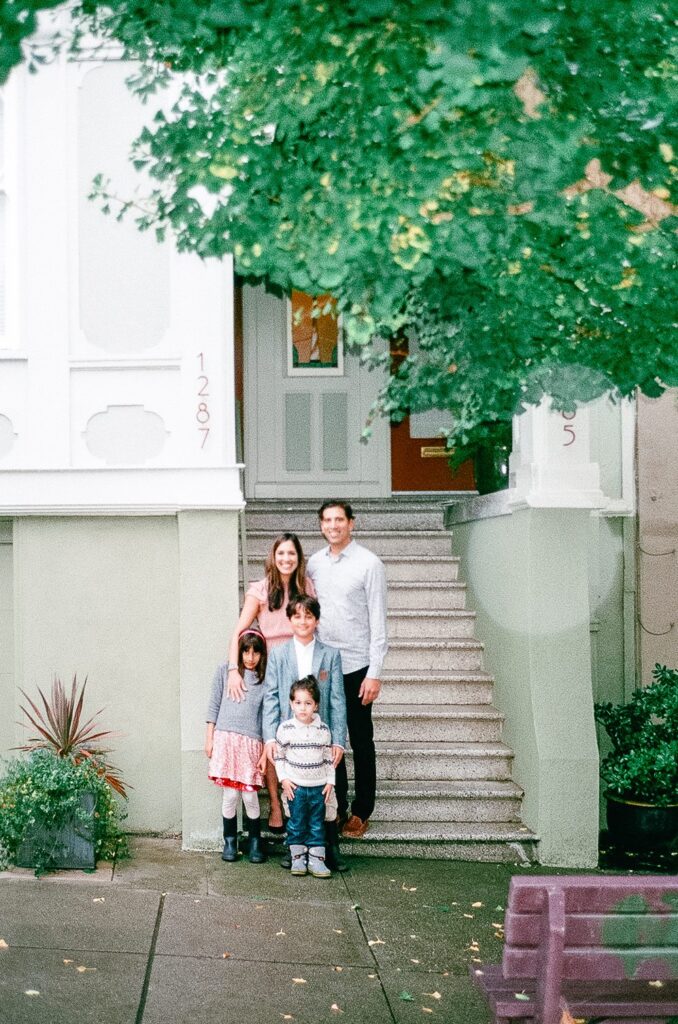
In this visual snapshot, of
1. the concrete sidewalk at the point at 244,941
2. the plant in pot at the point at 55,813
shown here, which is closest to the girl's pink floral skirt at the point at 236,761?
the concrete sidewalk at the point at 244,941

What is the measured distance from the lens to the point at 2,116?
8.33 m

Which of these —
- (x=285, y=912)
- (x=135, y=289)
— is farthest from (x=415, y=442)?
(x=285, y=912)

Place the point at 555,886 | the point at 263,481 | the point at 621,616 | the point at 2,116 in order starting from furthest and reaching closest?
the point at 263,481 < the point at 621,616 < the point at 2,116 < the point at 555,886

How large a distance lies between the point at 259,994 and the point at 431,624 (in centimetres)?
433

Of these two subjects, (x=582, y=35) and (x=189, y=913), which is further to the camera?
(x=189, y=913)

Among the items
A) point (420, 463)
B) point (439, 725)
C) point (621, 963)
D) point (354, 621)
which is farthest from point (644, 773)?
point (420, 463)

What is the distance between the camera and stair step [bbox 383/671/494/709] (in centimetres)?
887

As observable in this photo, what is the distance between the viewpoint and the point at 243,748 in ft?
24.3

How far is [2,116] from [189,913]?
5.25m

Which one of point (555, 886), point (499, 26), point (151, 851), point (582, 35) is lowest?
point (151, 851)

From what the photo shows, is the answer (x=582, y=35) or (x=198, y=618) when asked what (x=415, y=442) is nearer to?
(x=198, y=618)

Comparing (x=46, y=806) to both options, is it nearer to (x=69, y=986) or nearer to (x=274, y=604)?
(x=274, y=604)

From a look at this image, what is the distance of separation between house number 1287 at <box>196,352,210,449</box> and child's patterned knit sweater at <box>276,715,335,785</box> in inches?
79.5

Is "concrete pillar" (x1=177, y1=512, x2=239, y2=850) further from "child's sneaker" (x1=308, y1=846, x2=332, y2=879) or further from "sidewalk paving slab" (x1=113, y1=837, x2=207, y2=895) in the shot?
"child's sneaker" (x1=308, y1=846, x2=332, y2=879)
